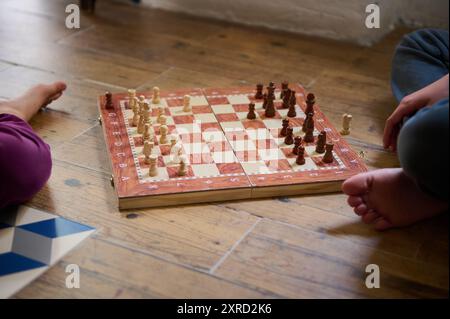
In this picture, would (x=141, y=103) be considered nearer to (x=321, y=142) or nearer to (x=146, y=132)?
(x=146, y=132)

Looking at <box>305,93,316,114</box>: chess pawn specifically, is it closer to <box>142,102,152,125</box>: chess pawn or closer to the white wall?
<box>142,102,152,125</box>: chess pawn

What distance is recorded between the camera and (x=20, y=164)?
50.1 inches

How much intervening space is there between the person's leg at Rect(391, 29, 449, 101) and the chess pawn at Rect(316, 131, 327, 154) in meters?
0.36

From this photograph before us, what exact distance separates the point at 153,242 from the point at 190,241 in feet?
0.24

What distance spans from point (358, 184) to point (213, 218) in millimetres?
316

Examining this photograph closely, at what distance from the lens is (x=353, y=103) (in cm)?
188

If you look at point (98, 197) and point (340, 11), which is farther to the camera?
point (340, 11)

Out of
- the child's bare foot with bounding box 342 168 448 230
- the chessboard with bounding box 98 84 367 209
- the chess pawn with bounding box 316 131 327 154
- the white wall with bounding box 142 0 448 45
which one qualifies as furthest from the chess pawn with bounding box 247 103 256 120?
the white wall with bounding box 142 0 448 45

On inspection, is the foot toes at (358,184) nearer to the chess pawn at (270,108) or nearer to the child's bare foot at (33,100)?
the chess pawn at (270,108)

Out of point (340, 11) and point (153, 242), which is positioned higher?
point (340, 11)

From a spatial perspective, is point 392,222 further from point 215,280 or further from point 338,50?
point 338,50

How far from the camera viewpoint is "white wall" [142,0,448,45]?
7.71ft
